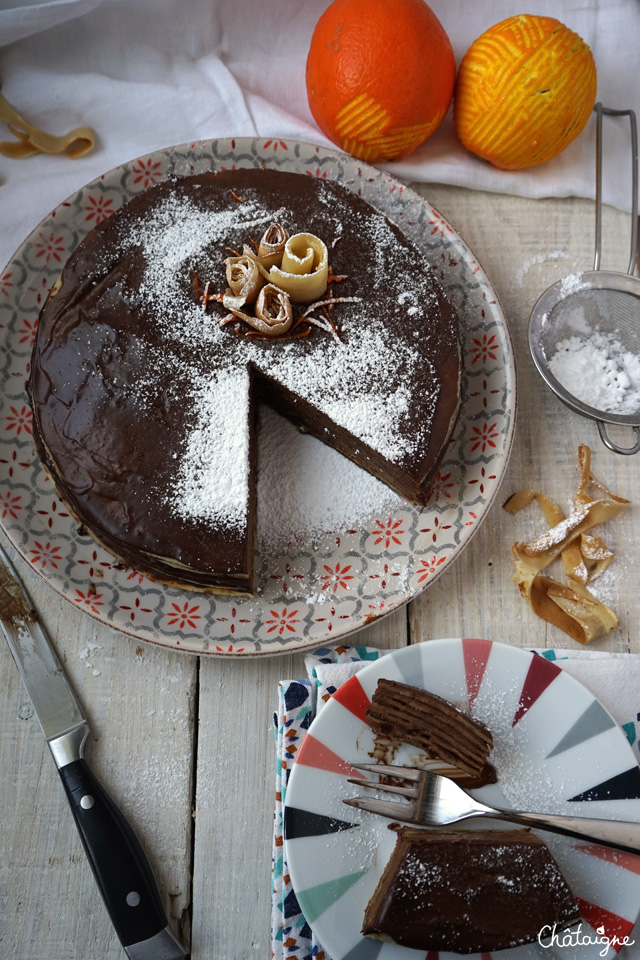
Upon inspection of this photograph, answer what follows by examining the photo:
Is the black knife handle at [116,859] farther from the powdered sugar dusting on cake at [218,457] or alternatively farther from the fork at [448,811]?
the powdered sugar dusting on cake at [218,457]

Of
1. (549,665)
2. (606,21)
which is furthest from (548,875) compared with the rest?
(606,21)

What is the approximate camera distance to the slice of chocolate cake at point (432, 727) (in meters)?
2.48

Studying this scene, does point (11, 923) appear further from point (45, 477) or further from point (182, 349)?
point (182, 349)

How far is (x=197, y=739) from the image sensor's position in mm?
2764

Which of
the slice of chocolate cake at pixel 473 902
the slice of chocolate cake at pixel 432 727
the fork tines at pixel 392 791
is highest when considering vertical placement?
the slice of chocolate cake at pixel 432 727

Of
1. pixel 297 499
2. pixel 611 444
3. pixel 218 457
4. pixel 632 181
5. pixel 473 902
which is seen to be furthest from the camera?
pixel 632 181

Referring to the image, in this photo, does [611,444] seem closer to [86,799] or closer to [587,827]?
[587,827]

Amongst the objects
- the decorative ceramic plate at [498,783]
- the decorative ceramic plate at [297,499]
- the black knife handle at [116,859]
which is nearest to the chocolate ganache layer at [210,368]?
the decorative ceramic plate at [297,499]

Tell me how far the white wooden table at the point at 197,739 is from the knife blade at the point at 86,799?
70 millimetres

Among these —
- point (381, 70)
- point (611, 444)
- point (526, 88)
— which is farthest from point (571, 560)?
point (381, 70)

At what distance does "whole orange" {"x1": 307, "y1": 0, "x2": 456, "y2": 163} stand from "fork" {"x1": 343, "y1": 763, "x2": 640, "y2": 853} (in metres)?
2.49

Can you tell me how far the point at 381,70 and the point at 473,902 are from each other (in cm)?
298

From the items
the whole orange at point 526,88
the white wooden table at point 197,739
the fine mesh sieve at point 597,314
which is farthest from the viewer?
the fine mesh sieve at point 597,314

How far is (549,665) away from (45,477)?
1.98 meters
